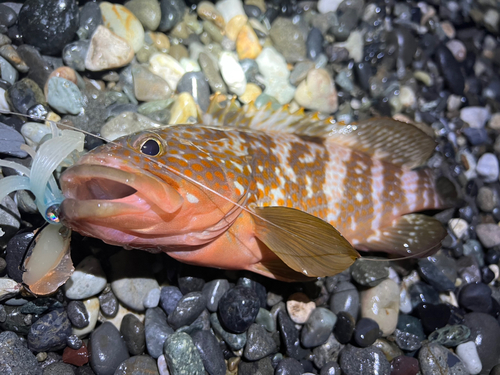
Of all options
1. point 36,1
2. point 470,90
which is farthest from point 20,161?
point 470,90

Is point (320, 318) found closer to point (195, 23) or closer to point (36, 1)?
point (195, 23)

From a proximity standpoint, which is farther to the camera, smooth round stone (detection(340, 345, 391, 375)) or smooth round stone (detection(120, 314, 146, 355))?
smooth round stone (detection(340, 345, 391, 375))

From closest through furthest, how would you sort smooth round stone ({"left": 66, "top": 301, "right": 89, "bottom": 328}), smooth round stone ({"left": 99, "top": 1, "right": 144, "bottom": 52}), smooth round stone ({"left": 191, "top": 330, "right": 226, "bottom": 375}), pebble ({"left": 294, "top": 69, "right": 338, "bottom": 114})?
smooth round stone ({"left": 66, "top": 301, "right": 89, "bottom": 328}), smooth round stone ({"left": 191, "top": 330, "right": 226, "bottom": 375}), smooth round stone ({"left": 99, "top": 1, "right": 144, "bottom": 52}), pebble ({"left": 294, "top": 69, "right": 338, "bottom": 114})

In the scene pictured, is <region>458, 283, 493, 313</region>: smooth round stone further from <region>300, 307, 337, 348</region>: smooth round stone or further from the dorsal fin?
<region>300, 307, 337, 348</region>: smooth round stone

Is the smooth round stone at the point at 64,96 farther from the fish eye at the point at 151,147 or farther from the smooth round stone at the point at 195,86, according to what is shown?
the fish eye at the point at 151,147

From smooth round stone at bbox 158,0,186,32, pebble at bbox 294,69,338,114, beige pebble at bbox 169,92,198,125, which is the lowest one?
pebble at bbox 294,69,338,114

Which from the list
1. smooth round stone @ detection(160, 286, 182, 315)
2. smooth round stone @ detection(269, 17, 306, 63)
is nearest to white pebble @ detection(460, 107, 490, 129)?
smooth round stone @ detection(269, 17, 306, 63)

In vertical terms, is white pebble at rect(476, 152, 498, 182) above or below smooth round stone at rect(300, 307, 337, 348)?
above

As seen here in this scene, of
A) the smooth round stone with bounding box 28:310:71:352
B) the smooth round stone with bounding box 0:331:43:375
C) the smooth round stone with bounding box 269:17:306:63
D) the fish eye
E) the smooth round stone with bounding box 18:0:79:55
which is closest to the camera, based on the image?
the fish eye

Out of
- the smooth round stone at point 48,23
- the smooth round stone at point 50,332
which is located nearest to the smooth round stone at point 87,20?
the smooth round stone at point 48,23
